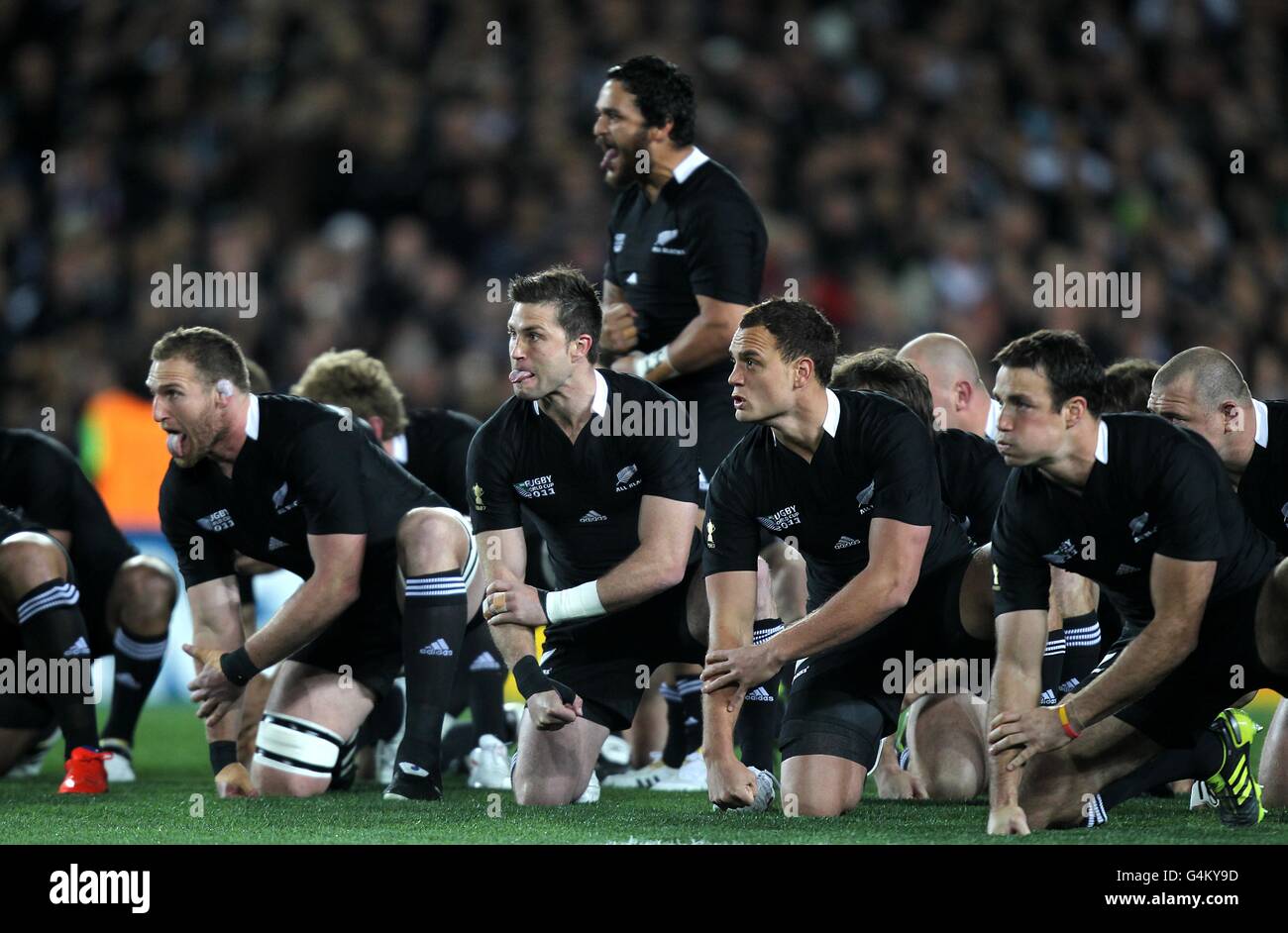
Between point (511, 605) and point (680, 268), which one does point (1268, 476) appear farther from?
point (511, 605)

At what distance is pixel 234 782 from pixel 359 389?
1664mm

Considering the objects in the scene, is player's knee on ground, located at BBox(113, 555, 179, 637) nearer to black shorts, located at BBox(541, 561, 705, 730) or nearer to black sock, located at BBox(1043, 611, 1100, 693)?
black shorts, located at BBox(541, 561, 705, 730)

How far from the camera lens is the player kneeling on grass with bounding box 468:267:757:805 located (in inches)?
213

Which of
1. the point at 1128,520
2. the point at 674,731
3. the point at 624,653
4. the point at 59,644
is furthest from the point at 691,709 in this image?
the point at 59,644

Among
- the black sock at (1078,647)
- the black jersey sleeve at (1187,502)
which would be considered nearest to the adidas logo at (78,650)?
the black sock at (1078,647)

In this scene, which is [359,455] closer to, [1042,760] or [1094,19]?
[1042,760]

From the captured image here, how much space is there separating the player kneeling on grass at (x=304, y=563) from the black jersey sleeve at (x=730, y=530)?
3.46 ft

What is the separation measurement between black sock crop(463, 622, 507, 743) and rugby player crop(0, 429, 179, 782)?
3.91 feet

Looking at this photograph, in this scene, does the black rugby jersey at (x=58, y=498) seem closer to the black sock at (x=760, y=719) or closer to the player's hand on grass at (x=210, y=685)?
the player's hand on grass at (x=210, y=685)

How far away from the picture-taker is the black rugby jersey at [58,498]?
6.53 metres

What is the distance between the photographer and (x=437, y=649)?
5.60 meters

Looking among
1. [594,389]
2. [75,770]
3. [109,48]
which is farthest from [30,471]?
[109,48]
